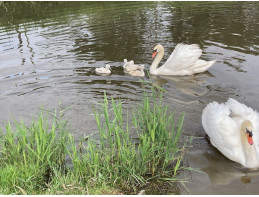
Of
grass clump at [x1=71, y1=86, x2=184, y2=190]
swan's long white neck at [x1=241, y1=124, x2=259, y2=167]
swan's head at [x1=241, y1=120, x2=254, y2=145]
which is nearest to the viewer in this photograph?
grass clump at [x1=71, y1=86, x2=184, y2=190]

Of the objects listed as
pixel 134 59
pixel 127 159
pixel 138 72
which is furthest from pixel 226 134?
pixel 134 59

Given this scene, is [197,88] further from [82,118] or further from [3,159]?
[3,159]

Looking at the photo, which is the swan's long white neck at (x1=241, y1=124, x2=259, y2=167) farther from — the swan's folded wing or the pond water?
the swan's folded wing

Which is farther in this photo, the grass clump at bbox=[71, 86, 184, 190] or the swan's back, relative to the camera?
the swan's back

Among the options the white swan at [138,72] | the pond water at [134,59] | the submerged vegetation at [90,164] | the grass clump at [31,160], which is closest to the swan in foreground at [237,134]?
the pond water at [134,59]

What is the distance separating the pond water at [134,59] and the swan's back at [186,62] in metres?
0.24

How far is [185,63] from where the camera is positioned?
27.5 ft

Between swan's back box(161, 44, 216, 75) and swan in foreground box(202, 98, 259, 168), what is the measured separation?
3.33 m

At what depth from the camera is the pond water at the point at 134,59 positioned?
5.43 m

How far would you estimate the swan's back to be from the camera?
27.3ft

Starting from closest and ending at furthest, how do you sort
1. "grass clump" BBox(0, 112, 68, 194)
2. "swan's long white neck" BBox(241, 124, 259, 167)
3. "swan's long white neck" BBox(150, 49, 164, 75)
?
"grass clump" BBox(0, 112, 68, 194)
"swan's long white neck" BBox(241, 124, 259, 167)
"swan's long white neck" BBox(150, 49, 164, 75)

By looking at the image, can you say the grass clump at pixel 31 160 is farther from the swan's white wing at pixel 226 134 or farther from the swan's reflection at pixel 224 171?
the swan's white wing at pixel 226 134

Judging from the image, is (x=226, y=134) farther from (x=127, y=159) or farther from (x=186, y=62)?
(x=186, y=62)

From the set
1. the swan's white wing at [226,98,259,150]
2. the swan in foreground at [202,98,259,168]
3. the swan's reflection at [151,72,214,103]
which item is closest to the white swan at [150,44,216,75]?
the swan's reflection at [151,72,214,103]
